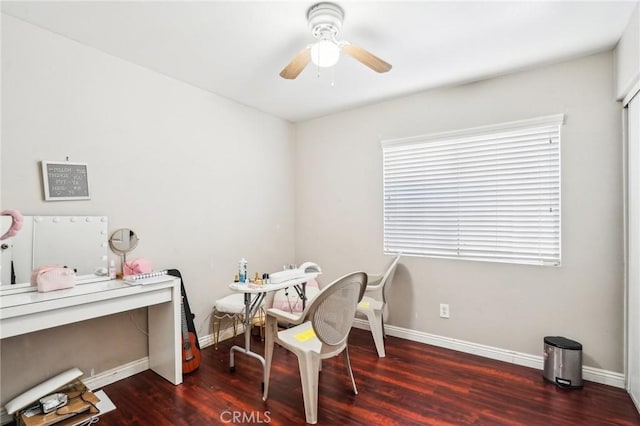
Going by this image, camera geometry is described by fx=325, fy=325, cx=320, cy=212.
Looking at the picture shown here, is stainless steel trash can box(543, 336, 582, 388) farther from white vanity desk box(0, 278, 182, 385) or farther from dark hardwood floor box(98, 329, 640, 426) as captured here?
white vanity desk box(0, 278, 182, 385)

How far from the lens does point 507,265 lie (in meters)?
2.89

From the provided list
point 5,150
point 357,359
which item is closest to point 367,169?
point 357,359

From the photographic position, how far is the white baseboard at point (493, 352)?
248 centimetres

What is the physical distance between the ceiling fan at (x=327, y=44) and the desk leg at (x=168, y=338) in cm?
194

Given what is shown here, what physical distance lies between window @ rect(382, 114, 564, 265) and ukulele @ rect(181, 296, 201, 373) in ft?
7.11

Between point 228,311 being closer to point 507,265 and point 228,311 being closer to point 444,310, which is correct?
point 444,310

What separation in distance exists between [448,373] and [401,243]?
4.28ft

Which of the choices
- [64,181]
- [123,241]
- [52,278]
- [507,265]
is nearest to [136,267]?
[123,241]

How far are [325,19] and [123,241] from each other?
2.24 m

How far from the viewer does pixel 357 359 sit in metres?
2.95

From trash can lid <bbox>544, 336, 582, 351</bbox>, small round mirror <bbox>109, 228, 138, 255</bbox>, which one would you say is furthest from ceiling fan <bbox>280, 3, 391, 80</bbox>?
trash can lid <bbox>544, 336, 582, 351</bbox>

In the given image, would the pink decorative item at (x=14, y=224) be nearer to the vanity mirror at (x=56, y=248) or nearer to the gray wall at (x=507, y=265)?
the vanity mirror at (x=56, y=248)

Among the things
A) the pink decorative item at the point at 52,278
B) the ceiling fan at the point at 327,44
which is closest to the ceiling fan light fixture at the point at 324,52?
the ceiling fan at the point at 327,44

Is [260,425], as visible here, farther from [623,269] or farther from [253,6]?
[623,269]
